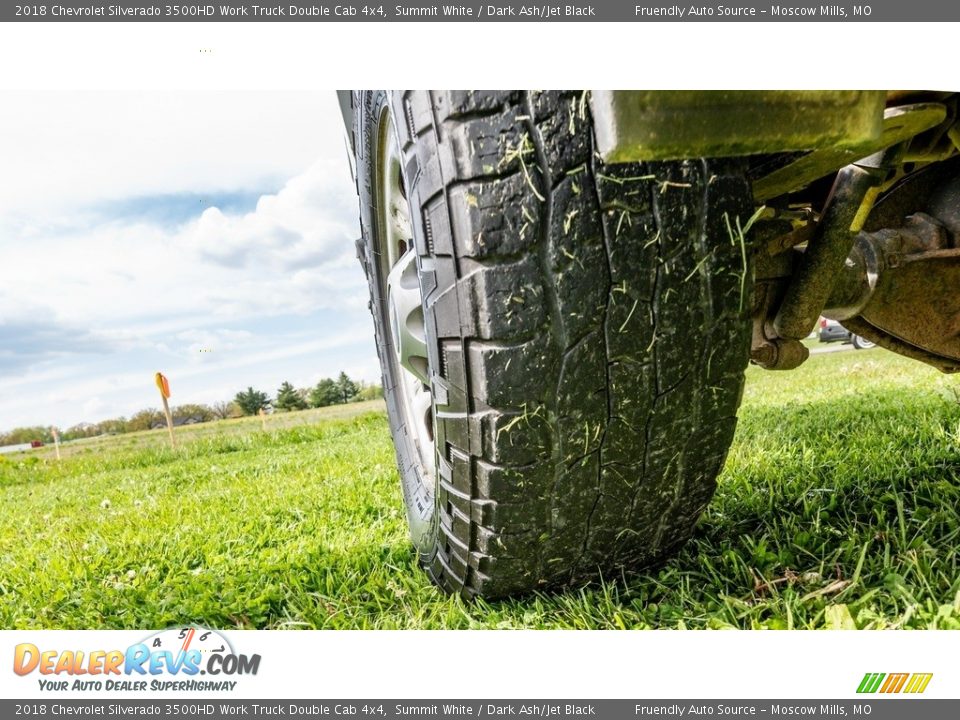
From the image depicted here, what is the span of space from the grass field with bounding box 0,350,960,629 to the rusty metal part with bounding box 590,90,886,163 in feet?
2.50

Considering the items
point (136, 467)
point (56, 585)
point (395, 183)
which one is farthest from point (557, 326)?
point (136, 467)

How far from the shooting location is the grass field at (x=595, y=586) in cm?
104

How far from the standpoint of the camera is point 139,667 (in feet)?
2.92

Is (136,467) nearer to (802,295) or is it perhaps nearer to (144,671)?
(144,671)

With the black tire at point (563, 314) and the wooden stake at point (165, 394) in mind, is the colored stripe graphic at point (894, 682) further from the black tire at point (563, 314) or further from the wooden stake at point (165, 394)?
the wooden stake at point (165, 394)

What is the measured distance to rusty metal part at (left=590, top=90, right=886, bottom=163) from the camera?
0.59 meters

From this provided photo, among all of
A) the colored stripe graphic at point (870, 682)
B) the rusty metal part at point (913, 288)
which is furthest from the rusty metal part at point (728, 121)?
the colored stripe graphic at point (870, 682)

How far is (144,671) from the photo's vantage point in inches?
34.9

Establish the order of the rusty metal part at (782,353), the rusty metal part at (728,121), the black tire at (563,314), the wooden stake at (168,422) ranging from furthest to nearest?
the wooden stake at (168,422) → the rusty metal part at (782,353) → the black tire at (563,314) → the rusty metal part at (728,121)

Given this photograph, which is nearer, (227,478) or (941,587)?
(941,587)

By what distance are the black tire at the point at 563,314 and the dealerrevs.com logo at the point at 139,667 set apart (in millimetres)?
419

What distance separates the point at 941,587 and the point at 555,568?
669mm

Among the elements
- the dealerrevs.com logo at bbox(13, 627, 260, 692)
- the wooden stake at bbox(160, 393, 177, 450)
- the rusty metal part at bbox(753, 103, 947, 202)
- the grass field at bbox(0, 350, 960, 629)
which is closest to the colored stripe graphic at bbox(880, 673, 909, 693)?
the grass field at bbox(0, 350, 960, 629)

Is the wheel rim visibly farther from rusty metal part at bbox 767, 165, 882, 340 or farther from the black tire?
rusty metal part at bbox 767, 165, 882, 340
